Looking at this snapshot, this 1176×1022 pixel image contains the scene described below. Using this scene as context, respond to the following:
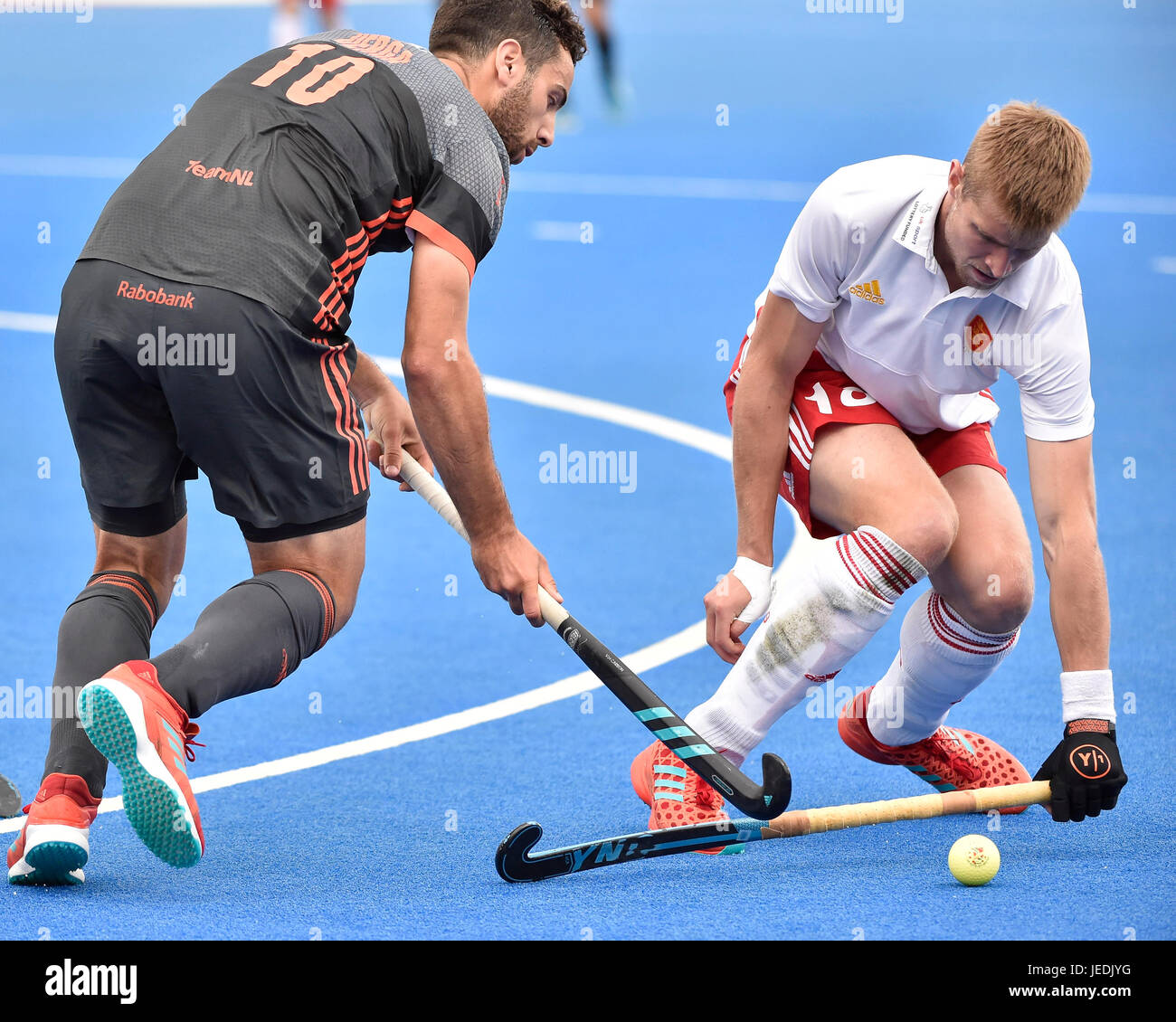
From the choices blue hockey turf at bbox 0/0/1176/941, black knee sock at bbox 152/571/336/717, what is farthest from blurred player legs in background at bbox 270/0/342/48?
black knee sock at bbox 152/571/336/717

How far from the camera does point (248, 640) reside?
3.02 meters

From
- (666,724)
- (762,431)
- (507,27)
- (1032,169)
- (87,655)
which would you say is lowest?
(666,724)

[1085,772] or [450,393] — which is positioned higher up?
[450,393]

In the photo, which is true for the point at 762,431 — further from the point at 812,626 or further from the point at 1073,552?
the point at 1073,552

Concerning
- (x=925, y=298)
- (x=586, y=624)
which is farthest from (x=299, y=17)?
(x=925, y=298)

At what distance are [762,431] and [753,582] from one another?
0.33 metres

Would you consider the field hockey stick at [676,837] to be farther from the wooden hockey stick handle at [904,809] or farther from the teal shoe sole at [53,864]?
the teal shoe sole at [53,864]

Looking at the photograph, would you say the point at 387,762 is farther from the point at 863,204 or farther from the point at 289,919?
the point at 863,204

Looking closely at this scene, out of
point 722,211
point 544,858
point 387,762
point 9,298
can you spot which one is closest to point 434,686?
point 387,762

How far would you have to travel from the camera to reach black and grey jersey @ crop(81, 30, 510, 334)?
10.00ft

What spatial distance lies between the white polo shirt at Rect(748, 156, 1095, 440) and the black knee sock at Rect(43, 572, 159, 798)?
149 cm

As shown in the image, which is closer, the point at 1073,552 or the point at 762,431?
the point at 1073,552

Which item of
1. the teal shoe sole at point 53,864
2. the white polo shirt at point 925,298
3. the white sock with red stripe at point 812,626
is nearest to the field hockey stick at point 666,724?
the white sock with red stripe at point 812,626

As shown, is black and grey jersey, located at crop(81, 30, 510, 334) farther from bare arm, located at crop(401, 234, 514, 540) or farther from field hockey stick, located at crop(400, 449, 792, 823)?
field hockey stick, located at crop(400, 449, 792, 823)
